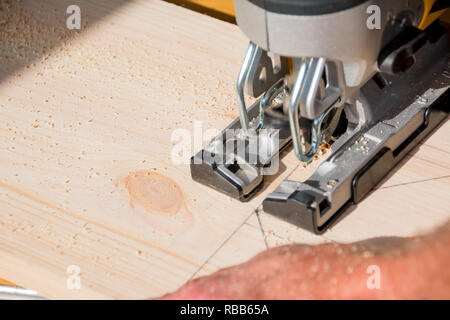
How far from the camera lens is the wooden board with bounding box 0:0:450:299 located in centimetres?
142

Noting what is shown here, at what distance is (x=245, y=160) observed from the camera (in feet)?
4.96

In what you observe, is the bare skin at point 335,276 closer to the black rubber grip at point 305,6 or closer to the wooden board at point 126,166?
the wooden board at point 126,166

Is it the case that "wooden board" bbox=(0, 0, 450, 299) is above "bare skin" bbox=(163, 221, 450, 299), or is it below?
below

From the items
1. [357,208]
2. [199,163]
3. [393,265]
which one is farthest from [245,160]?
[393,265]

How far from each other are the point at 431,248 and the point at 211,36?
0.79 meters

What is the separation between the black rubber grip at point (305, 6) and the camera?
1.27 m

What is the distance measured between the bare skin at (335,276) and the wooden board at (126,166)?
6 centimetres

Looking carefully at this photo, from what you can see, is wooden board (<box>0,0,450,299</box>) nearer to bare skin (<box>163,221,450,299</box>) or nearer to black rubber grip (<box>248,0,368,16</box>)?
bare skin (<box>163,221,450,299</box>)

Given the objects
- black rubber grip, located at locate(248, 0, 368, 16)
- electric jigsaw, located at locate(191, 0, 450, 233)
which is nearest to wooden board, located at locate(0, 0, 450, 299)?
electric jigsaw, located at locate(191, 0, 450, 233)

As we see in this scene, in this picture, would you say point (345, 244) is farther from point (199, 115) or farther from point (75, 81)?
point (75, 81)

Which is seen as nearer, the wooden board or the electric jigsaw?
the electric jigsaw

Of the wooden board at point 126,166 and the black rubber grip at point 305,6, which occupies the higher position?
the black rubber grip at point 305,6

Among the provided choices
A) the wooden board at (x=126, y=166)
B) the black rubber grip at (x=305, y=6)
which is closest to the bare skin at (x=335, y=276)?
the wooden board at (x=126, y=166)

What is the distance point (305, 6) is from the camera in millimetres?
1271
